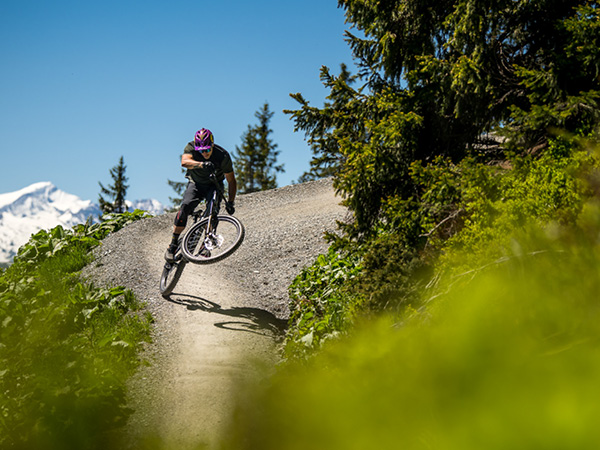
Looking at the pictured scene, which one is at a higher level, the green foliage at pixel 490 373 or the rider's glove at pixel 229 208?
the rider's glove at pixel 229 208

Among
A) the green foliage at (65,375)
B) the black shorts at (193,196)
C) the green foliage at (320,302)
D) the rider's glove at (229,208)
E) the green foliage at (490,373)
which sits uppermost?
the black shorts at (193,196)

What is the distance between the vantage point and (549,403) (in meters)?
0.72

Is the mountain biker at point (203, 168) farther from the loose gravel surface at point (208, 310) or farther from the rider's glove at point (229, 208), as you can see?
the loose gravel surface at point (208, 310)

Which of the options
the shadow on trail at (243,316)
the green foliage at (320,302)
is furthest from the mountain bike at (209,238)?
the green foliage at (320,302)

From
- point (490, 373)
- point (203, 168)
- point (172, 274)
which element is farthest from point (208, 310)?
point (490, 373)

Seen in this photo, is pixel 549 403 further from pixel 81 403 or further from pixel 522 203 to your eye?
→ pixel 81 403

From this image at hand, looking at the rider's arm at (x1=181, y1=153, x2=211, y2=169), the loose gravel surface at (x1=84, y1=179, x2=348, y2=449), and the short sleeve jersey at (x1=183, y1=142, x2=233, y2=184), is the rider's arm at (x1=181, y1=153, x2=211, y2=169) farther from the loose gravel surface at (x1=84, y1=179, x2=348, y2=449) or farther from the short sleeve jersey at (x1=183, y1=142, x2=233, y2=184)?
the loose gravel surface at (x1=84, y1=179, x2=348, y2=449)

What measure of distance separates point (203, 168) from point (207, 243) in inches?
54.2

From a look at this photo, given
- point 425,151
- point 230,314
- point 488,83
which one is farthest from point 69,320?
point 488,83

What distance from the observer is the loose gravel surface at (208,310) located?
5.28 m

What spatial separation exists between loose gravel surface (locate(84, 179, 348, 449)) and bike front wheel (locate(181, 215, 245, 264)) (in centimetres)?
119

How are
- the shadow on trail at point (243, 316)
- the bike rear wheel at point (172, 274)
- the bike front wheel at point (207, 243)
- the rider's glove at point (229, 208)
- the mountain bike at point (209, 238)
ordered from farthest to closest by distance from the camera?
the bike rear wheel at point (172, 274)
the rider's glove at point (229, 208)
the shadow on trail at point (243, 316)
the mountain bike at point (209, 238)
the bike front wheel at point (207, 243)

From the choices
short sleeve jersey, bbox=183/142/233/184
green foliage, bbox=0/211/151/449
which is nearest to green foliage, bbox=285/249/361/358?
green foliage, bbox=0/211/151/449

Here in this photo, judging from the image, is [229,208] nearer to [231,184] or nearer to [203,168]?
[231,184]
